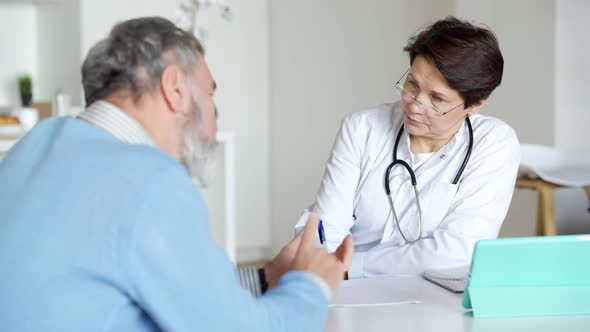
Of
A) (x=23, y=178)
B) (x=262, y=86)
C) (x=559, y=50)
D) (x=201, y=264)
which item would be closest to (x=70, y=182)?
(x=23, y=178)

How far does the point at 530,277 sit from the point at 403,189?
815mm

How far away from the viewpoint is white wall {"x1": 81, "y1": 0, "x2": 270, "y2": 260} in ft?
17.2

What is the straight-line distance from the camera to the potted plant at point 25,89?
526 centimetres

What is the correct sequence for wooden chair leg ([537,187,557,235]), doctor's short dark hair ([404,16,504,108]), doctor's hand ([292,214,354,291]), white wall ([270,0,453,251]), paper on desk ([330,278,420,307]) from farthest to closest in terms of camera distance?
white wall ([270,0,453,251])
wooden chair leg ([537,187,557,235])
doctor's short dark hair ([404,16,504,108])
paper on desk ([330,278,420,307])
doctor's hand ([292,214,354,291])

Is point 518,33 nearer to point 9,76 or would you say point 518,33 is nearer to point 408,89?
point 408,89

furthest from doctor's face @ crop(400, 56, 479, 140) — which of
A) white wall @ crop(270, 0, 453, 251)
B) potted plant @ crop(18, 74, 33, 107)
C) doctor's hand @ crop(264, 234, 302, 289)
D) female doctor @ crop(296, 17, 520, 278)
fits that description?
potted plant @ crop(18, 74, 33, 107)

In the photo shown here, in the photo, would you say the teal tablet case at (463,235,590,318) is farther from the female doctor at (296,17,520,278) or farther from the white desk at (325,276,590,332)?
the female doctor at (296,17,520,278)

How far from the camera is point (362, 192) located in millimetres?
2203

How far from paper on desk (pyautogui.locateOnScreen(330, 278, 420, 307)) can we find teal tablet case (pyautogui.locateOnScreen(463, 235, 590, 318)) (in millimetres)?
159

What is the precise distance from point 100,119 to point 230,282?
290 mm

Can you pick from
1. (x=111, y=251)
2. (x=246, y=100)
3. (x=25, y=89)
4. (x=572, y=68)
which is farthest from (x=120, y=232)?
(x=25, y=89)

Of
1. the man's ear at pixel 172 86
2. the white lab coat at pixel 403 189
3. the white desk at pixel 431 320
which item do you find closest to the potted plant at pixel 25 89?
the white lab coat at pixel 403 189

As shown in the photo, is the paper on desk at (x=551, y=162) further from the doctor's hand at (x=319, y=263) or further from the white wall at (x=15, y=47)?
the white wall at (x=15, y=47)

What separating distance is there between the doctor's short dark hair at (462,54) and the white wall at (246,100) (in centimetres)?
316
